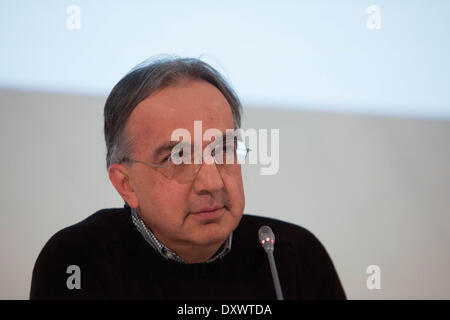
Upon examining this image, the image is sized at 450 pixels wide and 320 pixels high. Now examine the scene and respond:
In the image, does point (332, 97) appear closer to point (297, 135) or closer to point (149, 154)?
point (297, 135)

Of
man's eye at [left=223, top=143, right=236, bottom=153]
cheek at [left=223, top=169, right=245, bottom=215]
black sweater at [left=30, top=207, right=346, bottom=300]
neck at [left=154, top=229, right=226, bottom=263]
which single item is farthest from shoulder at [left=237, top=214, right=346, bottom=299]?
man's eye at [left=223, top=143, right=236, bottom=153]

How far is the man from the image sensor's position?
133 cm

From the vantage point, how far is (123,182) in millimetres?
1463

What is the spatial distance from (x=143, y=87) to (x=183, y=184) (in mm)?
314

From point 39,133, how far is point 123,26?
1.84 ft

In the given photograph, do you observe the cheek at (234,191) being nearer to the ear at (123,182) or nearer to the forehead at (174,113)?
the forehead at (174,113)

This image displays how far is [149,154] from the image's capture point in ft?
4.46

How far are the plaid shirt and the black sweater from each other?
0.02 meters

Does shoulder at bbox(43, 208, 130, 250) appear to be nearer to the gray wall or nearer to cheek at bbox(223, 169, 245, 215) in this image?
the gray wall

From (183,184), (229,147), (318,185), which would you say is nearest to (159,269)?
(183,184)

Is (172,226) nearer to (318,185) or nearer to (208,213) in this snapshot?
(208,213)

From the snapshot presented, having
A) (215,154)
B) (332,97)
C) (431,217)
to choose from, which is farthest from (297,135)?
(215,154)
